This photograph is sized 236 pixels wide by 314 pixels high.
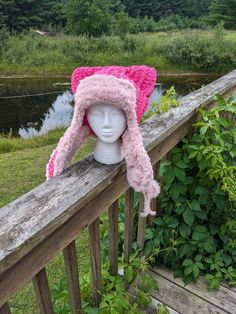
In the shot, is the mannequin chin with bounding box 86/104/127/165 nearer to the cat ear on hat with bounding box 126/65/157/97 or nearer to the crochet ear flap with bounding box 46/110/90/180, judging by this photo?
the crochet ear flap with bounding box 46/110/90/180

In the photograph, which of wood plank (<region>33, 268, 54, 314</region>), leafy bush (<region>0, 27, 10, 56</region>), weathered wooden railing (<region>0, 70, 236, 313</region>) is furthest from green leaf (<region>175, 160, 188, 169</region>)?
leafy bush (<region>0, 27, 10, 56</region>)

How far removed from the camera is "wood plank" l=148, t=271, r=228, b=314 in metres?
1.81

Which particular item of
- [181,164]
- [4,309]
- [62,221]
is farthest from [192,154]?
[4,309]

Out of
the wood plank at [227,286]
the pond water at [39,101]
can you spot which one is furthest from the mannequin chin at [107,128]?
the pond water at [39,101]

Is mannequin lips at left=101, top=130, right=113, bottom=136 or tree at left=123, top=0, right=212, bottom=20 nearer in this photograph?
mannequin lips at left=101, top=130, right=113, bottom=136

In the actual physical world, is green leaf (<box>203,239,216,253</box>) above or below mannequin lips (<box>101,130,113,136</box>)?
below

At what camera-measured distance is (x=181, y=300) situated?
1.86 metres

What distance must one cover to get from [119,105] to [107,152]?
0.69 ft

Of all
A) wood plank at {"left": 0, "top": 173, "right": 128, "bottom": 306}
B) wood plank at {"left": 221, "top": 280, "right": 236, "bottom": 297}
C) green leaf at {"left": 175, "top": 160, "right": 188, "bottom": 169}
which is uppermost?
wood plank at {"left": 0, "top": 173, "right": 128, "bottom": 306}

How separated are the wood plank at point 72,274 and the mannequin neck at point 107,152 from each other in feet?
1.06

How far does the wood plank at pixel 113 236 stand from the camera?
1444 millimetres

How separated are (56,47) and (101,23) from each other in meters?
6.88

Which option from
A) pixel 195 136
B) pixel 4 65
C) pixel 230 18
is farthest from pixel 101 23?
pixel 195 136

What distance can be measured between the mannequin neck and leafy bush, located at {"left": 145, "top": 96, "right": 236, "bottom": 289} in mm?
717
